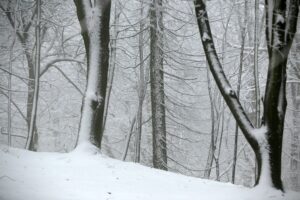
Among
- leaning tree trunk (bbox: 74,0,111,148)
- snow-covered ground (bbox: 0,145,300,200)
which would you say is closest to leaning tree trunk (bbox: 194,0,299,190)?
snow-covered ground (bbox: 0,145,300,200)

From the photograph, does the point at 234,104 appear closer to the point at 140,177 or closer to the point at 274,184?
the point at 274,184

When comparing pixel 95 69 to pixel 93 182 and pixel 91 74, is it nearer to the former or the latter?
pixel 91 74

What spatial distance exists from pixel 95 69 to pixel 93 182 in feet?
11.0

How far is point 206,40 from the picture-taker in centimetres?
731

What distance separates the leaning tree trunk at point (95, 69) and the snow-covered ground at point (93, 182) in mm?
465

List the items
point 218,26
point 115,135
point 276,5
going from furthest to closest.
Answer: point 115,135 < point 218,26 < point 276,5

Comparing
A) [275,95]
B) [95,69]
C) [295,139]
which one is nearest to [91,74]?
[95,69]

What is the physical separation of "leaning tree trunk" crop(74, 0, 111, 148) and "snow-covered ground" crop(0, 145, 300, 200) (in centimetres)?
47

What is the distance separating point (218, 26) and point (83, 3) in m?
11.7

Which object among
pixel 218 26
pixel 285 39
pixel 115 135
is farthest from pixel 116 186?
pixel 115 135

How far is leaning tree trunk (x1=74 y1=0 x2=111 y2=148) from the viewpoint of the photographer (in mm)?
8766

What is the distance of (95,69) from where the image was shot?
8930 mm

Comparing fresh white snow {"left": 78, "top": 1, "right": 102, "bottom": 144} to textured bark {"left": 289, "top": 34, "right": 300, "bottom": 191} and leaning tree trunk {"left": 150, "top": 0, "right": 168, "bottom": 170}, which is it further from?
textured bark {"left": 289, "top": 34, "right": 300, "bottom": 191}

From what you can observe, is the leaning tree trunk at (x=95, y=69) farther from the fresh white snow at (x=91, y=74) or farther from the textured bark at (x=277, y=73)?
the textured bark at (x=277, y=73)
